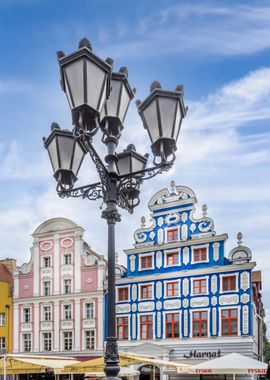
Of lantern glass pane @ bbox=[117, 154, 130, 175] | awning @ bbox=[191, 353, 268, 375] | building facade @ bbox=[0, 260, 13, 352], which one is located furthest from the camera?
building facade @ bbox=[0, 260, 13, 352]

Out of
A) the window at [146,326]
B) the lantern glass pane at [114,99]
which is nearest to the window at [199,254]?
the window at [146,326]

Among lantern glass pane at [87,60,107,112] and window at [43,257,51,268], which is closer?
lantern glass pane at [87,60,107,112]

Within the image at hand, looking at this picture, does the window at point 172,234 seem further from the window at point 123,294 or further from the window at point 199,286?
the window at point 123,294

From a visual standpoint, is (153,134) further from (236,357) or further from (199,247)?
(199,247)

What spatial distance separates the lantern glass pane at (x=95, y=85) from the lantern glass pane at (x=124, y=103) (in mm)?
917

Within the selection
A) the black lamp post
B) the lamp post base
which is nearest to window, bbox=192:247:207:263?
the black lamp post

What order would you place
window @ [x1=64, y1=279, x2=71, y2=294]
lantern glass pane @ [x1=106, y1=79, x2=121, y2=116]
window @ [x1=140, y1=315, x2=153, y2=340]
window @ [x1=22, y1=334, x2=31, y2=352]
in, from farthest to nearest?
window @ [x1=22, y1=334, x2=31, y2=352], window @ [x1=64, y1=279, x2=71, y2=294], window @ [x1=140, y1=315, x2=153, y2=340], lantern glass pane @ [x1=106, y1=79, x2=121, y2=116]

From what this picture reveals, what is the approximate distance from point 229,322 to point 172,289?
3730 millimetres

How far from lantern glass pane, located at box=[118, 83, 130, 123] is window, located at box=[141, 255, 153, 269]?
25.5 meters

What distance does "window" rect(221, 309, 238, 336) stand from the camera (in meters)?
28.0

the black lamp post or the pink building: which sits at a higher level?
the black lamp post

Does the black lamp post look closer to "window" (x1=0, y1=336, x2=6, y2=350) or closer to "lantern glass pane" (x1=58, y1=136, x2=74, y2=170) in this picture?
"lantern glass pane" (x1=58, y1=136, x2=74, y2=170)

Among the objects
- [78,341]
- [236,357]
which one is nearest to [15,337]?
[78,341]

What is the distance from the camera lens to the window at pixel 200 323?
2883 cm
